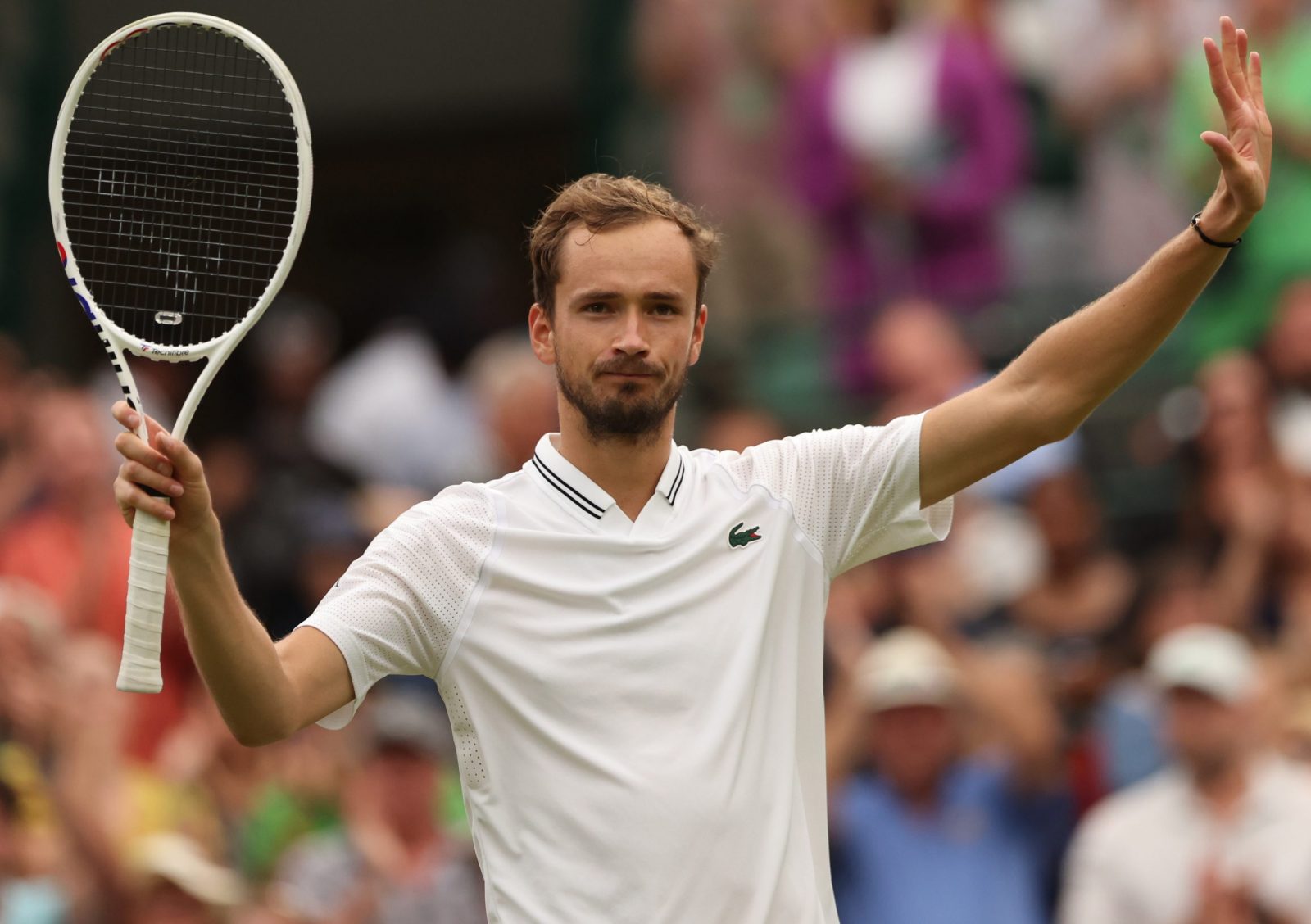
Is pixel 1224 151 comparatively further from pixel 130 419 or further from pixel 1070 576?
pixel 1070 576

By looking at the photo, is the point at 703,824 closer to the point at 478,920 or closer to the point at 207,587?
the point at 207,587

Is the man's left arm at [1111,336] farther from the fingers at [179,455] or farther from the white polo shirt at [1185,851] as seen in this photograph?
the white polo shirt at [1185,851]

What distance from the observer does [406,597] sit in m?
3.76

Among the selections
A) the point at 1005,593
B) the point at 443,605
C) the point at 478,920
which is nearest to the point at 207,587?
the point at 443,605

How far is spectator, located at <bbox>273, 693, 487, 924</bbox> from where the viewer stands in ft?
23.1

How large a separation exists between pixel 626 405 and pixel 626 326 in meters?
0.14

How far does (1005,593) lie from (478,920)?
7.59ft

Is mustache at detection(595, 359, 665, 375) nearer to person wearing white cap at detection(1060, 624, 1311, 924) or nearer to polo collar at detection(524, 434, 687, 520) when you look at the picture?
polo collar at detection(524, 434, 687, 520)

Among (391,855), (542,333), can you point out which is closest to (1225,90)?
(542,333)

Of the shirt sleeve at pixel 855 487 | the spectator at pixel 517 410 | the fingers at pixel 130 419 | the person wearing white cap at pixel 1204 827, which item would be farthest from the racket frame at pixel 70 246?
the spectator at pixel 517 410

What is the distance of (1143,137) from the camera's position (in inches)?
372

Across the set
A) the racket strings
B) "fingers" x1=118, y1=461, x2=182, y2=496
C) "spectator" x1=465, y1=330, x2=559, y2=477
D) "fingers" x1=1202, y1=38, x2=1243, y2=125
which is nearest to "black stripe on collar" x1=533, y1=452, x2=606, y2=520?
"fingers" x1=118, y1=461, x2=182, y2=496

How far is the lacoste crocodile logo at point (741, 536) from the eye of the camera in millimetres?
3893

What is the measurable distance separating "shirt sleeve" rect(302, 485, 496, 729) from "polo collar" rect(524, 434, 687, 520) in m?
0.14
